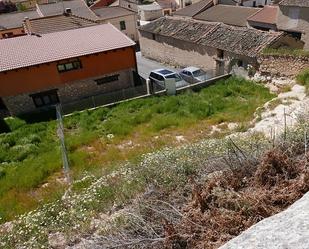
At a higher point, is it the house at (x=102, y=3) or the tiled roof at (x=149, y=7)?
the house at (x=102, y=3)

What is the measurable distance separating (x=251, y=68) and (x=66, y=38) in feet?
43.7

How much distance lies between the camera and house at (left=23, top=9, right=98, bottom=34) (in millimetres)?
27828

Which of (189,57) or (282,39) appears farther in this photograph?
(189,57)

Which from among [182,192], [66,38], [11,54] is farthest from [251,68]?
[182,192]

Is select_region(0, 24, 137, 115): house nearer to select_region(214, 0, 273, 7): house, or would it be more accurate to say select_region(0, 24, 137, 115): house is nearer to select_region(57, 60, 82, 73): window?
select_region(57, 60, 82, 73): window

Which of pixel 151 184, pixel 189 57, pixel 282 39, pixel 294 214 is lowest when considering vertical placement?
pixel 189 57

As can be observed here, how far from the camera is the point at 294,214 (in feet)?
16.0

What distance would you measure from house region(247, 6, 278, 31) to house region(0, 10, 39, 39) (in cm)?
2558

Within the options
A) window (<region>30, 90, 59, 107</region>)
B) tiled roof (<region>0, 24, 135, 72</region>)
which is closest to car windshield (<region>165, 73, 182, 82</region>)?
tiled roof (<region>0, 24, 135, 72</region>)

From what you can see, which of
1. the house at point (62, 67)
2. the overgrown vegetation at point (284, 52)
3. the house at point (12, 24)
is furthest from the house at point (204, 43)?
the house at point (12, 24)

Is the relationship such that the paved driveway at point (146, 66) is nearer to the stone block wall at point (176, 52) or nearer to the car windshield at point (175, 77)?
the stone block wall at point (176, 52)

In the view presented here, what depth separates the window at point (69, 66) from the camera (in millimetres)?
22812

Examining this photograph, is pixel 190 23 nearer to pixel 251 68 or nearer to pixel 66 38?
pixel 251 68

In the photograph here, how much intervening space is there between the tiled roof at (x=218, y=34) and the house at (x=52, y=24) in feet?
22.8
